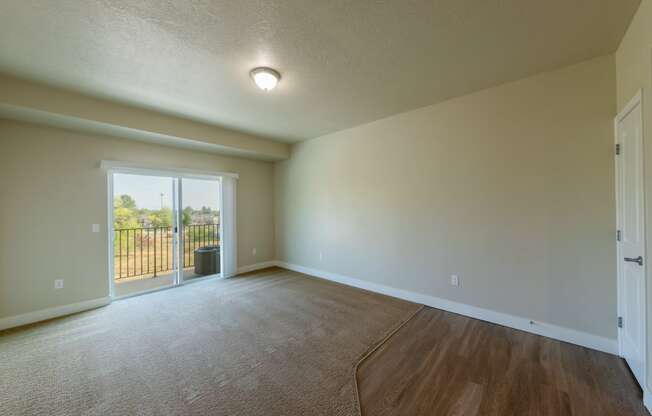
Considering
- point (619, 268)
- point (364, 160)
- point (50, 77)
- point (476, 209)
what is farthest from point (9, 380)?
point (619, 268)

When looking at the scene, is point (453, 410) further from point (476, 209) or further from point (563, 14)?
point (563, 14)

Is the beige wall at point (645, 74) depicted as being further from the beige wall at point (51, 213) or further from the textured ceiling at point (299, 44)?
the beige wall at point (51, 213)

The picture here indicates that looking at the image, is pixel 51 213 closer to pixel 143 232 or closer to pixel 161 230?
pixel 143 232

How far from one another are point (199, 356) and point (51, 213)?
2871 mm

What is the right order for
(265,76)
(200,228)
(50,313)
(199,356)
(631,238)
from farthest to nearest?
(200,228) < (50,313) < (265,76) < (199,356) < (631,238)

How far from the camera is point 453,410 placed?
1.64m

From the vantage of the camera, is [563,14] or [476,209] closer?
[563,14]

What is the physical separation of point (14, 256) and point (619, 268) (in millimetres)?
6482

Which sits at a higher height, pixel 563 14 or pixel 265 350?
pixel 563 14

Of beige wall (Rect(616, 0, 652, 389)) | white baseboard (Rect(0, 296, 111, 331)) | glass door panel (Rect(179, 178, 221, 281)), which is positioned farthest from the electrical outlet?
white baseboard (Rect(0, 296, 111, 331))

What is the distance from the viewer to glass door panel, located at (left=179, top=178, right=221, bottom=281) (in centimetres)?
444

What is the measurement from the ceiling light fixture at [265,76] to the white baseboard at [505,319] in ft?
10.7

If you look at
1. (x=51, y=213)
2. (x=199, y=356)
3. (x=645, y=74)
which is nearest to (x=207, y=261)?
(x=51, y=213)

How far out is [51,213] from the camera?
3121 millimetres
